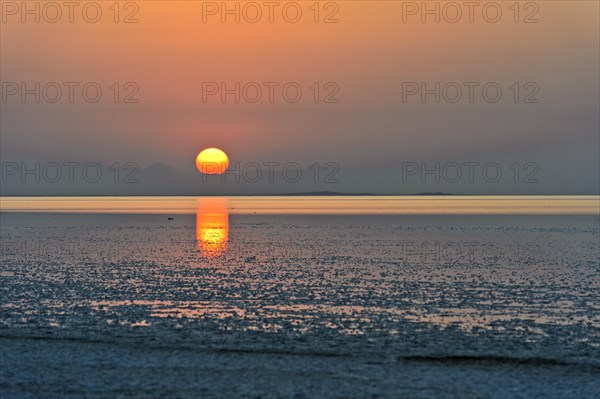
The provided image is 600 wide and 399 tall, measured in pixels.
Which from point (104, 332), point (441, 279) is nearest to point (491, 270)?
point (441, 279)

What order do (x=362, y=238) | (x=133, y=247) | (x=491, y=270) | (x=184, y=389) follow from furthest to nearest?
(x=362, y=238)
(x=133, y=247)
(x=491, y=270)
(x=184, y=389)

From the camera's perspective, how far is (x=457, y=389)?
1638cm

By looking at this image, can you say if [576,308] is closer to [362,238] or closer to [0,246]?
[362,238]

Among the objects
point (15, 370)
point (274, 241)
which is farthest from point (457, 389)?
point (274, 241)

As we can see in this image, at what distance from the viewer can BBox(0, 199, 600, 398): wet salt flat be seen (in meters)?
16.8

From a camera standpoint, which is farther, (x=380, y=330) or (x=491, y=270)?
(x=491, y=270)

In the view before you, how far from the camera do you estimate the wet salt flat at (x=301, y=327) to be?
1684 centimetres

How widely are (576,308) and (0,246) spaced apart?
4366 cm

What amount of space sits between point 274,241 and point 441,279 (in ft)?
91.2

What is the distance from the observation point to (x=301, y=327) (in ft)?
75.7

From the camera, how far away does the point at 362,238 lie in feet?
213

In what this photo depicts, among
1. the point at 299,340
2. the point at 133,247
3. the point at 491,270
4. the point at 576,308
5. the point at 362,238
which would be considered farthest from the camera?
the point at 362,238

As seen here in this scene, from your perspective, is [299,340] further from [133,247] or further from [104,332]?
[133,247]

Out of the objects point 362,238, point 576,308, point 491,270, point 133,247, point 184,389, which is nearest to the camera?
point 184,389
